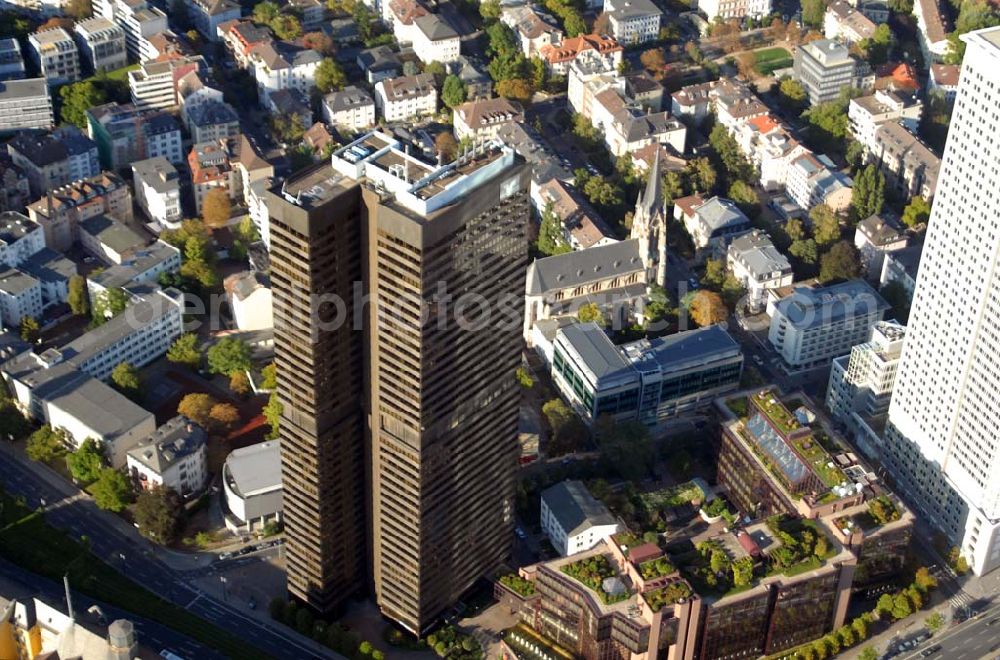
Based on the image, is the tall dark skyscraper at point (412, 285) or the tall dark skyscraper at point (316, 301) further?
the tall dark skyscraper at point (316, 301)

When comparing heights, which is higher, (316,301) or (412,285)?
(412,285)

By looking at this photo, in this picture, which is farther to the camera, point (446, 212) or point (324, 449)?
point (324, 449)

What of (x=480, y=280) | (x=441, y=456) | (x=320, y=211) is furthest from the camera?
(x=441, y=456)

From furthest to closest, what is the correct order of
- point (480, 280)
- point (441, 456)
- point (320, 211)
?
1. point (441, 456)
2. point (480, 280)
3. point (320, 211)

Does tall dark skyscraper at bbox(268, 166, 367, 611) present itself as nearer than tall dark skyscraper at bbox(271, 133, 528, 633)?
No

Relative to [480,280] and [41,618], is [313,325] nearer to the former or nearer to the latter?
[480,280]

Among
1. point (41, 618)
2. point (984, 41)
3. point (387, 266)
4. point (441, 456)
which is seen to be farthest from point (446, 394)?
point (984, 41)

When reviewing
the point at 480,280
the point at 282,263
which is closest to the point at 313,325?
the point at 282,263

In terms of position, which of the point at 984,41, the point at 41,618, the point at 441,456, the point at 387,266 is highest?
the point at 984,41

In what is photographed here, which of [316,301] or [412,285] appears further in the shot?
[316,301]

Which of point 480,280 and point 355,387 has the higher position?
point 480,280
